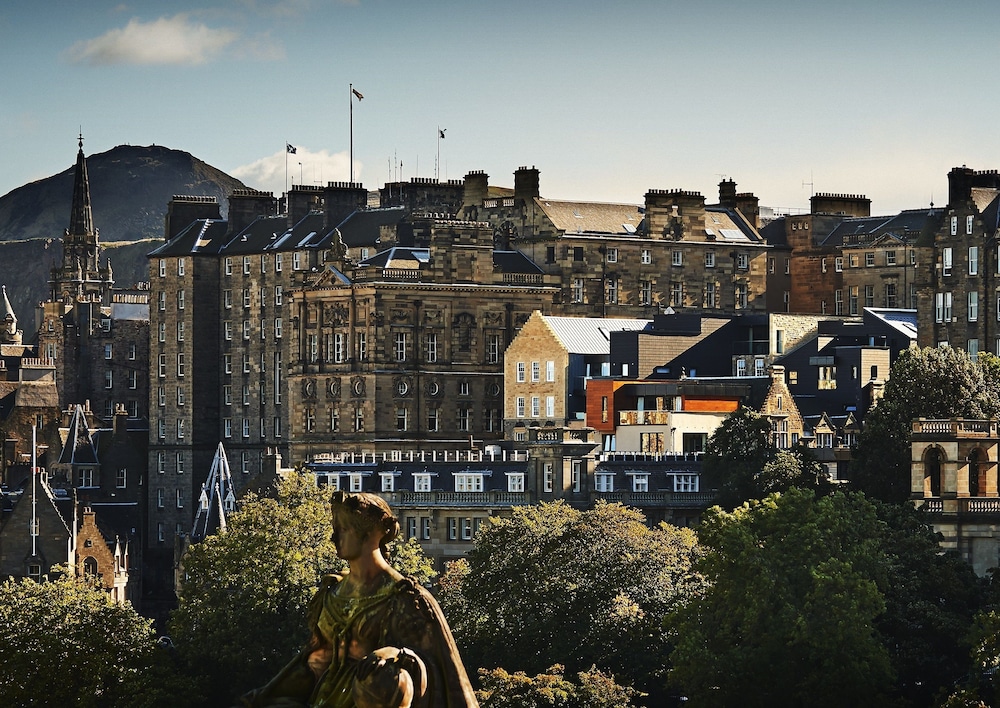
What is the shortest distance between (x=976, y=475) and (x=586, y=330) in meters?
47.7

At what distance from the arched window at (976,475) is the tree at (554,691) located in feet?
108

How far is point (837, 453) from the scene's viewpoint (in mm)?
134375

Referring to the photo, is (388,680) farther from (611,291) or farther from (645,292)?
(645,292)

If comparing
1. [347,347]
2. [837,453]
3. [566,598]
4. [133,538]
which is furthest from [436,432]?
[566,598]

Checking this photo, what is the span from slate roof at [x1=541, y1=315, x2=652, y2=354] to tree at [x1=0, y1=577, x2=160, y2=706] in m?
59.7

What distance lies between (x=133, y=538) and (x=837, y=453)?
216 ft

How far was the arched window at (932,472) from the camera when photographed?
394 ft

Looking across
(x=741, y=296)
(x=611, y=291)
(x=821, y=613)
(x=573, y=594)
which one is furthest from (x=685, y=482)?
(x=741, y=296)

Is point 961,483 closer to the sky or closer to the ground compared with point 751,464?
closer to the ground

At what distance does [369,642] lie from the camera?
21.5 meters

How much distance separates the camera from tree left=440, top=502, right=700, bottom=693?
99.6 m

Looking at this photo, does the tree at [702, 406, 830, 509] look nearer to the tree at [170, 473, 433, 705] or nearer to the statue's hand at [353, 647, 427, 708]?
the tree at [170, 473, 433, 705]

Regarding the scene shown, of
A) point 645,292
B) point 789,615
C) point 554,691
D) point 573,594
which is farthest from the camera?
point 645,292

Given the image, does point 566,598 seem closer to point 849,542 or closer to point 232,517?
point 849,542
